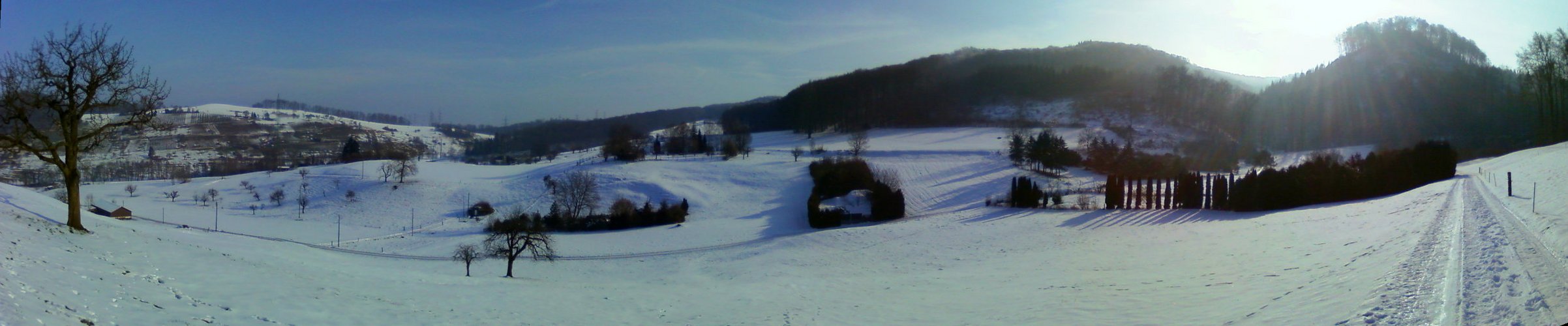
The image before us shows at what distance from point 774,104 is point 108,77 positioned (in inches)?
4237

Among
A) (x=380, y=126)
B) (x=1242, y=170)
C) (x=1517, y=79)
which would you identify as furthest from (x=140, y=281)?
(x=380, y=126)

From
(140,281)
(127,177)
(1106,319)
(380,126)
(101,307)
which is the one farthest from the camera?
(380,126)

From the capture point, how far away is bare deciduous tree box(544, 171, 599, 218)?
52781mm

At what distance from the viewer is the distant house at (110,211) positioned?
114 feet

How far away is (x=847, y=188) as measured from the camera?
51.5 m

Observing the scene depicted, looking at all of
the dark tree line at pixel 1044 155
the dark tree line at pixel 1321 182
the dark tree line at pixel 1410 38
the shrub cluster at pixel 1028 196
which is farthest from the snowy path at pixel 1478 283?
the dark tree line at pixel 1044 155

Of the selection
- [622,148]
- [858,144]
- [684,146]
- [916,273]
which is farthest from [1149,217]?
[684,146]

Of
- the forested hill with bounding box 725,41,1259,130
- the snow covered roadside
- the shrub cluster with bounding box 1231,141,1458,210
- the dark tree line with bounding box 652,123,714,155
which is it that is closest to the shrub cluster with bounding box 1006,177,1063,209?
the shrub cluster with bounding box 1231,141,1458,210

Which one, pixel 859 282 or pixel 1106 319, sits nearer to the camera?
pixel 1106 319

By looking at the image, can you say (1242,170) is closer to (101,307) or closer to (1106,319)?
(1106,319)

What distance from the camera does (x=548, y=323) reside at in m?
12.8

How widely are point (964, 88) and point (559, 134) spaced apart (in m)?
68.0

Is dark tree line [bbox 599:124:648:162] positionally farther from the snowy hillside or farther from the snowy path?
the snowy path

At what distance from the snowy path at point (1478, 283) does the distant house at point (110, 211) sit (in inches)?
1652
